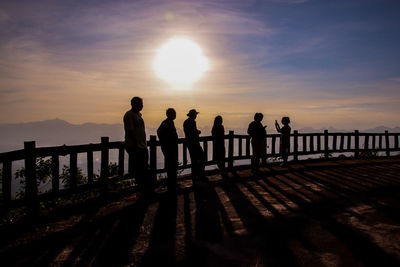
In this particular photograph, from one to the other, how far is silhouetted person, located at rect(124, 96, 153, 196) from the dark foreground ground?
0.56m

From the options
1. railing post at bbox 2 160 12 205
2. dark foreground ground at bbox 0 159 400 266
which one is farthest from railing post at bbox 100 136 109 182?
railing post at bbox 2 160 12 205

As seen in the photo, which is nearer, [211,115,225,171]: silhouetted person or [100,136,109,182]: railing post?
[100,136,109,182]: railing post

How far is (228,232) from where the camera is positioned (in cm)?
461

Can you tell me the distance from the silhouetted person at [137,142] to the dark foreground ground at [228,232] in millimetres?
563

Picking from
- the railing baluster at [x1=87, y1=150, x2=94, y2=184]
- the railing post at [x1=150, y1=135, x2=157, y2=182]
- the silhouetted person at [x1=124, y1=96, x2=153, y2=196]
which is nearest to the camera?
the silhouetted person at [x1=124, y1=96, x2=153, y2=196]

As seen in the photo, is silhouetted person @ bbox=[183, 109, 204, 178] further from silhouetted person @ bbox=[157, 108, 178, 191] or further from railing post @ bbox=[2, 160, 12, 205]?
railing post @ bbox=[2, 160, 12, 205]

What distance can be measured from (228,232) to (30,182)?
3.88 m

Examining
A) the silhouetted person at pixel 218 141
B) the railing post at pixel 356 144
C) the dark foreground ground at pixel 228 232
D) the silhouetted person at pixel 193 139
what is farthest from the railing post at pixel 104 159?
the railing post at pixel 356 144

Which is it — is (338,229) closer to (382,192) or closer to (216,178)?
(382,192)

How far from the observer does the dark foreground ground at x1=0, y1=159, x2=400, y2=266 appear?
3.69 m

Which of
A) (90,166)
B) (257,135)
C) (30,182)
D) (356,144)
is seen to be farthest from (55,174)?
(356,144)

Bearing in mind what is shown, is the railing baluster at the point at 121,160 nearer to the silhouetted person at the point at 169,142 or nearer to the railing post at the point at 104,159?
the railing post at the point at 104,159

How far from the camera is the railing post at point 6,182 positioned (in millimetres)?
5176

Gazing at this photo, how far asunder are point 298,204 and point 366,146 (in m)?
14.0
